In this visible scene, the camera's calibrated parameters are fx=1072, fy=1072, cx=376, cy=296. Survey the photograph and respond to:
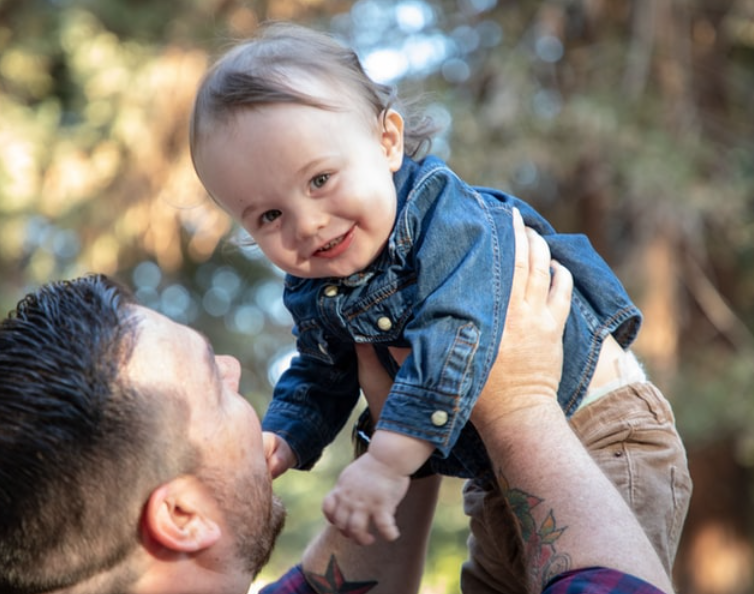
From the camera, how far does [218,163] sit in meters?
2.34

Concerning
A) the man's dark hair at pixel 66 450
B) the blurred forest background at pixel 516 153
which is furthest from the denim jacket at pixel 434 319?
the blurred forest background at pixel 516 153

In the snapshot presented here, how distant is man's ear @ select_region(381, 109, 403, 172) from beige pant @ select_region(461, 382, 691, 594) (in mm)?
718

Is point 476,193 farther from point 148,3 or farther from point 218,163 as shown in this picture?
point 148,3

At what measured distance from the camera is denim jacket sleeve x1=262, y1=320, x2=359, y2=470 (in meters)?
2.66

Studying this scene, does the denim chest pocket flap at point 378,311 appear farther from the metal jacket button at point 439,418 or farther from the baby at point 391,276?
the metal jacket button at point 439,418

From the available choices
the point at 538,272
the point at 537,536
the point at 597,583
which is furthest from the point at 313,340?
the point at 597,583

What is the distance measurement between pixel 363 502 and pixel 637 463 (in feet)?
2.38

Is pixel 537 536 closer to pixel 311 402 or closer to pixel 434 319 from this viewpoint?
pixel 434 319

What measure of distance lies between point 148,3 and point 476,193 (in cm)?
913

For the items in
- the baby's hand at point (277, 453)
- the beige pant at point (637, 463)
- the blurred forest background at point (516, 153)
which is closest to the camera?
the beige pant at point (637, 463)

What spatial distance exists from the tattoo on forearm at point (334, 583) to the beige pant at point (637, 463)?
48cm

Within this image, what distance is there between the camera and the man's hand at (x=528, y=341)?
2.29 metres

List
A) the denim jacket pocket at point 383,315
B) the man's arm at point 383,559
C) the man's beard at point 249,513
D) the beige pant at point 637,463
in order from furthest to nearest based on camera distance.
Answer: the man's arm at point 383,559 < the beige pant at point 637,463 < the denim jacket pocket at point 383,315 < the man's beard at point 249,513

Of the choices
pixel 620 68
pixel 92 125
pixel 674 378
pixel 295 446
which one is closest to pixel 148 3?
pixel 92 125
